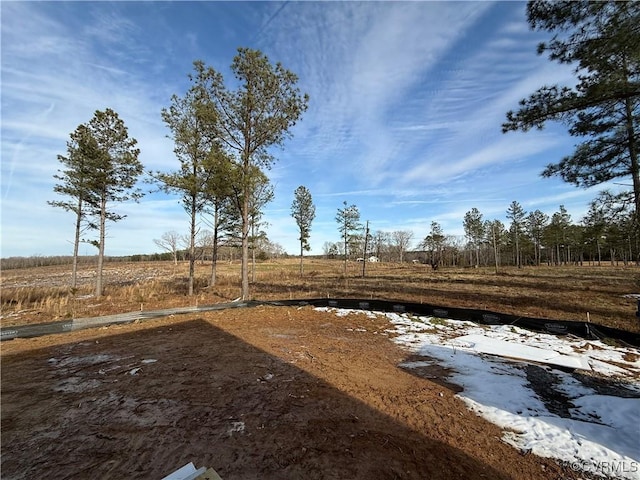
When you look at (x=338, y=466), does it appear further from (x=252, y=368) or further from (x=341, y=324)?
(x=341, y=324)

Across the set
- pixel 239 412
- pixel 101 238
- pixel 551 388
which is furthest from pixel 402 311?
A: pixel 101 238

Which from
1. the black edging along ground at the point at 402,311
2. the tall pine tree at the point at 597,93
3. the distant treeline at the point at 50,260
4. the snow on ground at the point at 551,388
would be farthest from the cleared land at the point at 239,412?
the distant treeline at the point at 50,260

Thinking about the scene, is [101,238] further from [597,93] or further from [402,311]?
[597,93]

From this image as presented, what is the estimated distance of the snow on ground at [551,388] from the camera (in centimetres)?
304

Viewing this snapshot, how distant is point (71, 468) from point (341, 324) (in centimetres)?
743

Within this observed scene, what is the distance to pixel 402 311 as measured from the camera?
11.0m

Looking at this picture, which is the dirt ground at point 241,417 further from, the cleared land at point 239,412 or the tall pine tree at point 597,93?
the tall pine tree at point 597,93

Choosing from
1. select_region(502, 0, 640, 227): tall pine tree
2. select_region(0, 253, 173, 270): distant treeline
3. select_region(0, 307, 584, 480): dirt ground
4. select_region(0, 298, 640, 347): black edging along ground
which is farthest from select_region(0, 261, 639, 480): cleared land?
select_region(0, 253, 173, 270): distant treeline

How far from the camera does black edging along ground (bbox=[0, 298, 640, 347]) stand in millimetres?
7367

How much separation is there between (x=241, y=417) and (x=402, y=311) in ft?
27.8

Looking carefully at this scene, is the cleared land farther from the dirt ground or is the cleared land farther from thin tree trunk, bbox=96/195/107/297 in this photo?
thin tree trunk, bbox=96/195/107/297

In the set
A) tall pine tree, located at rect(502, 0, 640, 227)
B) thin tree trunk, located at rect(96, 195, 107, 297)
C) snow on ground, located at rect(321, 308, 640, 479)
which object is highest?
tall pine tree, located at rect(502, 0, 640, 227)

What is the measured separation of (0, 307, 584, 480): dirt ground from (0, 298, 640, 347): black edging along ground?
5.42ft

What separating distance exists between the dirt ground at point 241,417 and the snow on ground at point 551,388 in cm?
34
